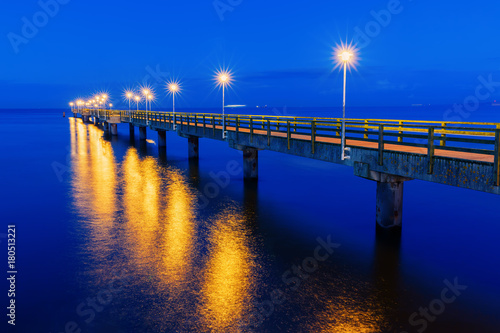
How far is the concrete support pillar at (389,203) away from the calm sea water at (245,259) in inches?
34.6

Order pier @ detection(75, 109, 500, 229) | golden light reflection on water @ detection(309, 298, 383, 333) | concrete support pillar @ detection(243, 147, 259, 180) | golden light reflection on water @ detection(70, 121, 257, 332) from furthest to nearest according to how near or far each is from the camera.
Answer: concrete support pillar @ detection(243, 147, 259, 180)
pier @ detection(75, 109, 500, 229)
golden light reflection on water @ detection(70, 121, 257, 332)
golden light reflection on water @ detection(309, 298, 383, 333)

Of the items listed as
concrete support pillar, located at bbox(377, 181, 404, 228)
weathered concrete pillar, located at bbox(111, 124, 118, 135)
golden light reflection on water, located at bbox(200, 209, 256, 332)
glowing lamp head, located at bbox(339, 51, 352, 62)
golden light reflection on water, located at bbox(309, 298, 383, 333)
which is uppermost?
glowing lamp head, located at bbox(339, 51, 352, 62)

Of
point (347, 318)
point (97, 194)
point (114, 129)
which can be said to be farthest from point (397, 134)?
point (114, 129)

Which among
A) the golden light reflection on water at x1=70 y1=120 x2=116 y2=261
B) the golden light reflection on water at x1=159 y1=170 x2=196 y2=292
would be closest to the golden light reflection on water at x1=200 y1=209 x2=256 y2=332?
the golden light reflection on water at x1=159 y1=170 x2=196 y2=292

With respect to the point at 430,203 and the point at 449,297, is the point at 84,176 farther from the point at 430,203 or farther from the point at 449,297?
the point at 449,297

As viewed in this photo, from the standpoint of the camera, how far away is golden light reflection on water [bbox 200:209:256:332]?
10383mm

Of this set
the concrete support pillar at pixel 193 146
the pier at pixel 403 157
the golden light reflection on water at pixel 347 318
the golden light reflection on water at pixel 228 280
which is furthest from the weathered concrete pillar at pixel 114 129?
the golden light reflection on water at pixel 347 318

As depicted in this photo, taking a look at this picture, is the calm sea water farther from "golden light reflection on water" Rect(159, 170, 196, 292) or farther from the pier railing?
the pier railing

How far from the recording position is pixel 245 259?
1428 cm

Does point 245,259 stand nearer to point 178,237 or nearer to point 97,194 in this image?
point 178,237

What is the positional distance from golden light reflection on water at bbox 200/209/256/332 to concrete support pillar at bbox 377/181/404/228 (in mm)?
5540

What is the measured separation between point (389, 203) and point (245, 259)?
631cm

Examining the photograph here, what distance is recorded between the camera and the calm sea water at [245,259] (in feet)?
34.4

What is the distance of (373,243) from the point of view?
52.8 ft
